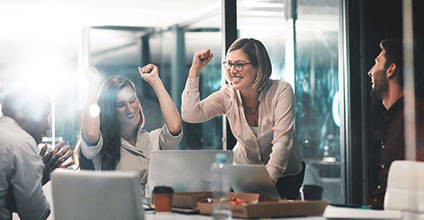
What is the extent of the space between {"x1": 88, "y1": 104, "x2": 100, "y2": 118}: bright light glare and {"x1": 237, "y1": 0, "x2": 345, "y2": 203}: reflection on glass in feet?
4.98

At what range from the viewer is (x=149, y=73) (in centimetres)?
608

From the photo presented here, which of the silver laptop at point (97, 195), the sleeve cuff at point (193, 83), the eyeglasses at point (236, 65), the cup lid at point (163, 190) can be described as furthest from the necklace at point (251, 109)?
the silver laptop at point (97, 195)

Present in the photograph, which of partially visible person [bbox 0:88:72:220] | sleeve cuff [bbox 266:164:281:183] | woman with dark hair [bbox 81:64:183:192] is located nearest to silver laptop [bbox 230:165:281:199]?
partially visible person [bbox 0:88:72:220]

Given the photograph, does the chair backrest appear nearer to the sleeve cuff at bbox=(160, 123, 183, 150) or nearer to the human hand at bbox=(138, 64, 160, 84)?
the sleeve cuff at bbox=(160, 123, 183, 150)

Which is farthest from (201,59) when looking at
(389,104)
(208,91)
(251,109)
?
(389,104)

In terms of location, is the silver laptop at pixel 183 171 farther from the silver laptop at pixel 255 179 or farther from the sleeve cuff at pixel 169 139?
the sleeve cuff at pixel 169 139

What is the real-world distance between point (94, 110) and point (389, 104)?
250 cm

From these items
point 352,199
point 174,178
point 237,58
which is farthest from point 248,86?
point 174,178

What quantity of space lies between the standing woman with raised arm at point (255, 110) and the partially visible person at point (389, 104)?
661 mm

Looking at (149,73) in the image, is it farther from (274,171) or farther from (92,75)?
(274,171)

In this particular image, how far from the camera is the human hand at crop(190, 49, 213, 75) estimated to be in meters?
5.71

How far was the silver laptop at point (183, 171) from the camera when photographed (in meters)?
3.40

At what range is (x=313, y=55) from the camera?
6.07 meters

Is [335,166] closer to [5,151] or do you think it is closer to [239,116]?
[239,116]
